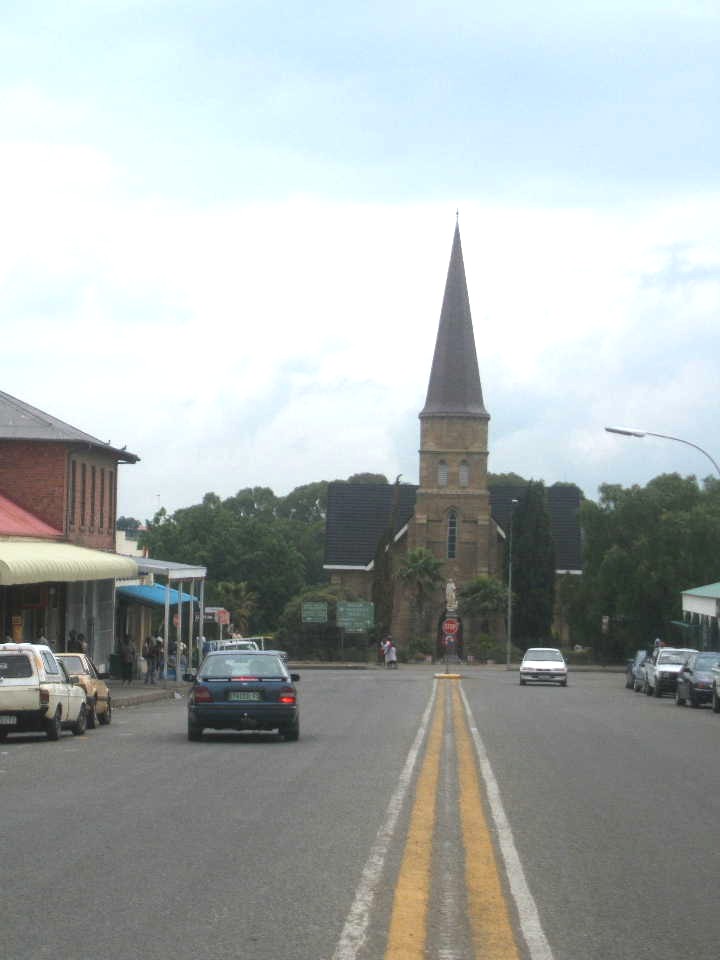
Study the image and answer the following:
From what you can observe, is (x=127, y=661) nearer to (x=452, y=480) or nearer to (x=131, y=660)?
(x=131, y=660)

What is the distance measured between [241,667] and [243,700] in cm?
66

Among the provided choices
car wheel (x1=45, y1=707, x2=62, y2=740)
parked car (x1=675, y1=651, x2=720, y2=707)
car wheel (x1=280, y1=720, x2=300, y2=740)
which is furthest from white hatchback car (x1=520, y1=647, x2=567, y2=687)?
car wheel (x1=45, y1=707, x2=62, y2=740)

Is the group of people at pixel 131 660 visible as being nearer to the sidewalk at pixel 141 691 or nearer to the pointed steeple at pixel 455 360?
the sidewalk at pixel 141 691

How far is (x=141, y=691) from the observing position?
4219 centimetres

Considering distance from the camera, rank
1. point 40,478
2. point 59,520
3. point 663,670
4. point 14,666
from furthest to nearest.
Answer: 1. point 40,478
2. point 59,520
3. point 663,670
4. point 14,666

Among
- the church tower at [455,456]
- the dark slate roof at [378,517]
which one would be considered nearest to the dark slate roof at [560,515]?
the dark slate roof at [378,517]

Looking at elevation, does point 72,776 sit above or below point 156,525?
below

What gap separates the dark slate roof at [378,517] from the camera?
104750 millimetres

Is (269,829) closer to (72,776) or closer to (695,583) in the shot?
(72,776)

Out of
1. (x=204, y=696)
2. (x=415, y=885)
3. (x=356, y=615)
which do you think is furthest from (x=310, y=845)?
(x=356, y=615)

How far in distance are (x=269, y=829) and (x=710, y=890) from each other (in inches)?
149

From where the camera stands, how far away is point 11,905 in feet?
29.5

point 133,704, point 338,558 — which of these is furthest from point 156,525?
point 133,704

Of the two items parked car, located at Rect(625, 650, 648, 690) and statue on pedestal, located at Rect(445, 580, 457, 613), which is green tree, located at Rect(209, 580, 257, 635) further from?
parked car, located at Rect(625, 650, 648, 690)
